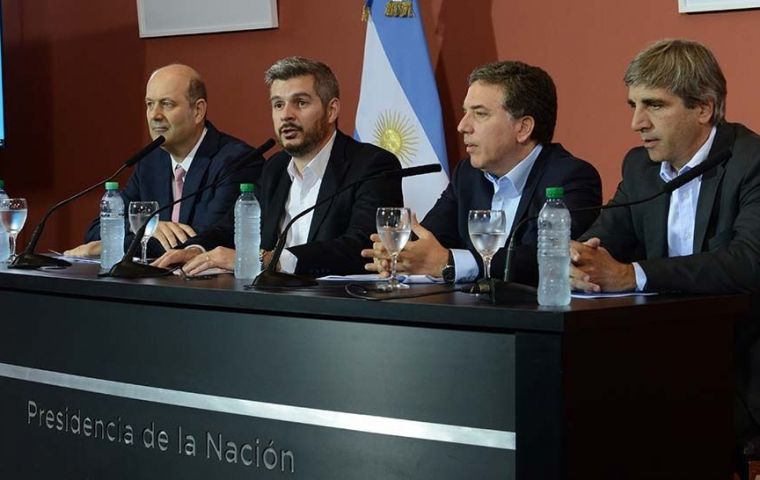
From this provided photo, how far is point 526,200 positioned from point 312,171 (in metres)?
0.91

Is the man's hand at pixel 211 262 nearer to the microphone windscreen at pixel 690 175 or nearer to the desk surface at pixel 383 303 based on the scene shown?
the desk surface at pixel 383 303

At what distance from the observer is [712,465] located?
98.3 inches

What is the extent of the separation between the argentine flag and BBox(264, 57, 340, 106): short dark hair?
0.78 meters

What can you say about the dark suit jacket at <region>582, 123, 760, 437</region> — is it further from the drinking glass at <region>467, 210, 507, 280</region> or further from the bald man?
the bald man

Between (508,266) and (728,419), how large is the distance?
0.59m

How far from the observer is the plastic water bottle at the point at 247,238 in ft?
10.0

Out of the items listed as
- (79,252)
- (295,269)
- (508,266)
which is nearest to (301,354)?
(508,266)

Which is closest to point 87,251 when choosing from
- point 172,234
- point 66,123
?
point 172,234

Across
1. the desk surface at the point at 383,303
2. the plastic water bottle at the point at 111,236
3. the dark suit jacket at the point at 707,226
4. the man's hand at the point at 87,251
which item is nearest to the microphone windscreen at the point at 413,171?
the desk surface at the point at 383,303

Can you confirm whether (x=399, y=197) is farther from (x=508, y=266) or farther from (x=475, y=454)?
(x=475, y=454)

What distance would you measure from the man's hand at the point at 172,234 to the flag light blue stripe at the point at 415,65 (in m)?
1.17

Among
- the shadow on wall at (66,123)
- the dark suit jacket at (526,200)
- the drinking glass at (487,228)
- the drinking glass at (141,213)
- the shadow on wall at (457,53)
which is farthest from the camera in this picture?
the shadow on wall at (66,123)

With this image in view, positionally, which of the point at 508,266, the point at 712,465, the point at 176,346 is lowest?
the point at 712,465

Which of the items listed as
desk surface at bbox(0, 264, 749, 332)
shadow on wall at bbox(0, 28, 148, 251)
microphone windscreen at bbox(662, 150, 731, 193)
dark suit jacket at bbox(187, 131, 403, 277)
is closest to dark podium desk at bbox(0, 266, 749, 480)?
desk surface at bbox(0, 264, 749, 332)
